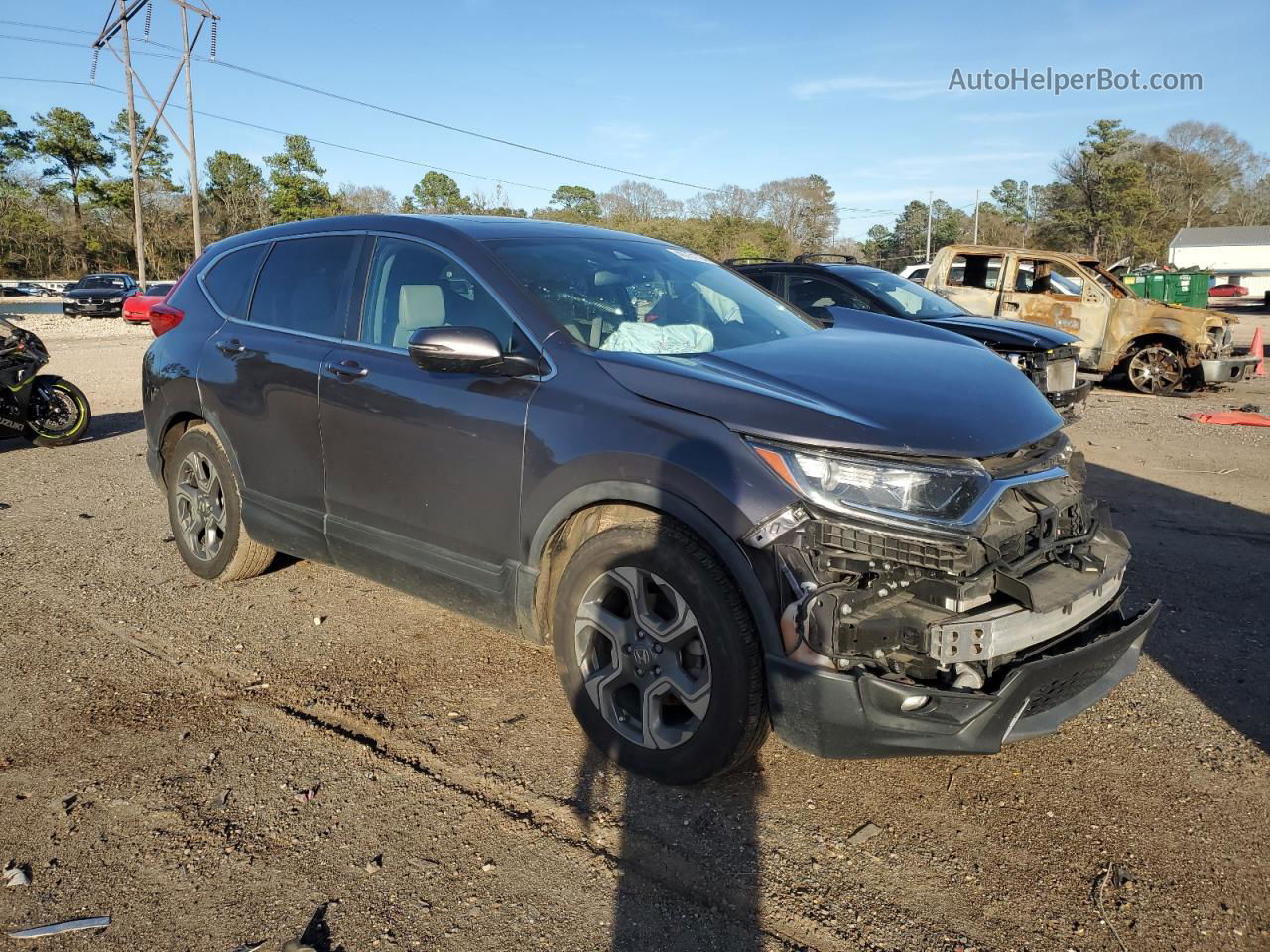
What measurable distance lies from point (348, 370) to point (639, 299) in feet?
4.04

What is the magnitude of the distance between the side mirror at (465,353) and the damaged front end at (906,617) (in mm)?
1043

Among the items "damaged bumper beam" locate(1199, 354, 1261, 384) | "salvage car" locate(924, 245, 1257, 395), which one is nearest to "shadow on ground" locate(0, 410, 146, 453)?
"salvage car" locate(924, 245, 1257, 395)

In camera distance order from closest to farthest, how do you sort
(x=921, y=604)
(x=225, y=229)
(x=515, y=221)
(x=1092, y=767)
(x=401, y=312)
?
1. (x=921, y=604)
2. (x=1092, y=767)
3. (x=401, y=312)
4. (x=515, y=221)
5. (x=225, y=229)

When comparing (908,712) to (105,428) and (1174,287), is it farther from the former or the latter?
(1174,287)

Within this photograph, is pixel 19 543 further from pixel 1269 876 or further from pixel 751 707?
pixel 1269 876

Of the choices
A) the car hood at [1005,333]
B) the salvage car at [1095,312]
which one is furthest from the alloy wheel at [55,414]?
the salvage car at [1095,312]

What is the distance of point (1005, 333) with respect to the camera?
30.8 feet

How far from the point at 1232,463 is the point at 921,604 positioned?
728 cm

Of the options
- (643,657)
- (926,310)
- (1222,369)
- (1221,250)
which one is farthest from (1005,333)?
(1221,250)

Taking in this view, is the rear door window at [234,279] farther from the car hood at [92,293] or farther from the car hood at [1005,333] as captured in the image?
the car hood at [92,293]

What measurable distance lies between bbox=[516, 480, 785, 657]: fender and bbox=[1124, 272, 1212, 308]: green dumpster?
26667 millimetres

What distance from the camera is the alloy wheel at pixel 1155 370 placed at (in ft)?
43.2

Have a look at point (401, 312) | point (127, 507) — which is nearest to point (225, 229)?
point (127, 507)

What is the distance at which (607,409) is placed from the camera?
3.16m
